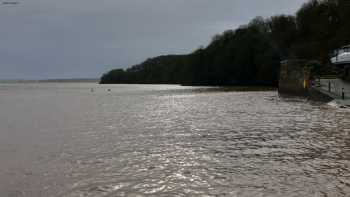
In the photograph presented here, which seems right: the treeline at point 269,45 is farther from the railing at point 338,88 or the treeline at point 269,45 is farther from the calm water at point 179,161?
the calm water at point 179,161

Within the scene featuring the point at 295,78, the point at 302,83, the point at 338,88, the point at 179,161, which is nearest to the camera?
the point at 179,161

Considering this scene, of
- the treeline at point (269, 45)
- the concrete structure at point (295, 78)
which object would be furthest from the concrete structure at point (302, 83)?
the treeline at point (269, 45)

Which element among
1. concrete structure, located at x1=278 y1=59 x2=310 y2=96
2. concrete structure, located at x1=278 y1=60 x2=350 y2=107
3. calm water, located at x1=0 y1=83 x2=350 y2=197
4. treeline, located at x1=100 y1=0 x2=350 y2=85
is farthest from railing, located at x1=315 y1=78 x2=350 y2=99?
treeline, located at x1=100 y1=0 x2=350 y2=85

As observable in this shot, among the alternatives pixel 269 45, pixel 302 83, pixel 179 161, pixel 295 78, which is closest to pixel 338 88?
pixel 302 83

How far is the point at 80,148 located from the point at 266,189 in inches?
321

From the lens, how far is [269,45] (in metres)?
104

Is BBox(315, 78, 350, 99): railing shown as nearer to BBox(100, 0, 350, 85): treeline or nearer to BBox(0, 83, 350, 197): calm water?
BBox(0, 83, 350, 197): calm water

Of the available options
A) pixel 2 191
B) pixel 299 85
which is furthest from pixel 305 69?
pixel 2 191

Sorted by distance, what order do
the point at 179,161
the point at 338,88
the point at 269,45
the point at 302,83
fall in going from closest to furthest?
the point at 179,161
the point at 338,88
the point at 302,83
the point at 269,45

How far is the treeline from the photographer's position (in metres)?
88.0

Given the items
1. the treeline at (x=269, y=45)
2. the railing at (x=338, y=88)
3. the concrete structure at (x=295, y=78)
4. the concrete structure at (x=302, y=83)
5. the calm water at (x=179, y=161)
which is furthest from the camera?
the treeline at (x=269, y=45)

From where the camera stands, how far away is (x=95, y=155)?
1373 centimetres

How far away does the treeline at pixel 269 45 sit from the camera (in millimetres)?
88025

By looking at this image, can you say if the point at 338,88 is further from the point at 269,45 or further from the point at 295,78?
the point at 269,45
